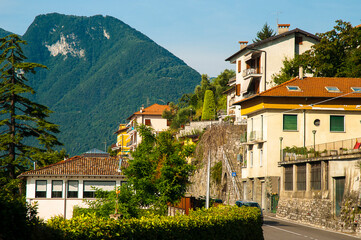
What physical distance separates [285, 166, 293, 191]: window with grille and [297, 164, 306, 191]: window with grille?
5.19ft

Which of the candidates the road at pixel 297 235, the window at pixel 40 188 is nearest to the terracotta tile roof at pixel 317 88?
the road at pixel 297 235

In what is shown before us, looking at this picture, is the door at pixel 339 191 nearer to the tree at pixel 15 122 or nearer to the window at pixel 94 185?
the tree at pixel 15 122

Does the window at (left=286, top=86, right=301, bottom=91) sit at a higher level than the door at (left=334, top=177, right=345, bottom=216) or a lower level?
higher

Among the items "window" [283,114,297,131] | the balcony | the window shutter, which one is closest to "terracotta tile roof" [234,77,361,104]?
"window" [283,114,297,131]

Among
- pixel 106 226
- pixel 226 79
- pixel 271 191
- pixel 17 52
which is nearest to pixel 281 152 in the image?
pixel 271 191

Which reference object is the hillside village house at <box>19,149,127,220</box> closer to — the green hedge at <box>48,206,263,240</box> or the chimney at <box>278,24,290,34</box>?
the chimney at <box>278,24,290,34</box>

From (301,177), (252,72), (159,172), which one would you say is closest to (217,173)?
(252,72)

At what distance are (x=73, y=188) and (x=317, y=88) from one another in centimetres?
2651

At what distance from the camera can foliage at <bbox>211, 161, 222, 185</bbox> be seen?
65.9 meters

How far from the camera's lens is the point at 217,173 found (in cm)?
6638

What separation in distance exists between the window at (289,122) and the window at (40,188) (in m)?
25.2

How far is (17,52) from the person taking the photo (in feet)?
154

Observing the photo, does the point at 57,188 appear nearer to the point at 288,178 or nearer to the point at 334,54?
the point at 288,178

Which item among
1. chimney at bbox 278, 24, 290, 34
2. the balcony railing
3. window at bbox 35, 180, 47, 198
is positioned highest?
chimney at bbox 278, 24, 290, 34
